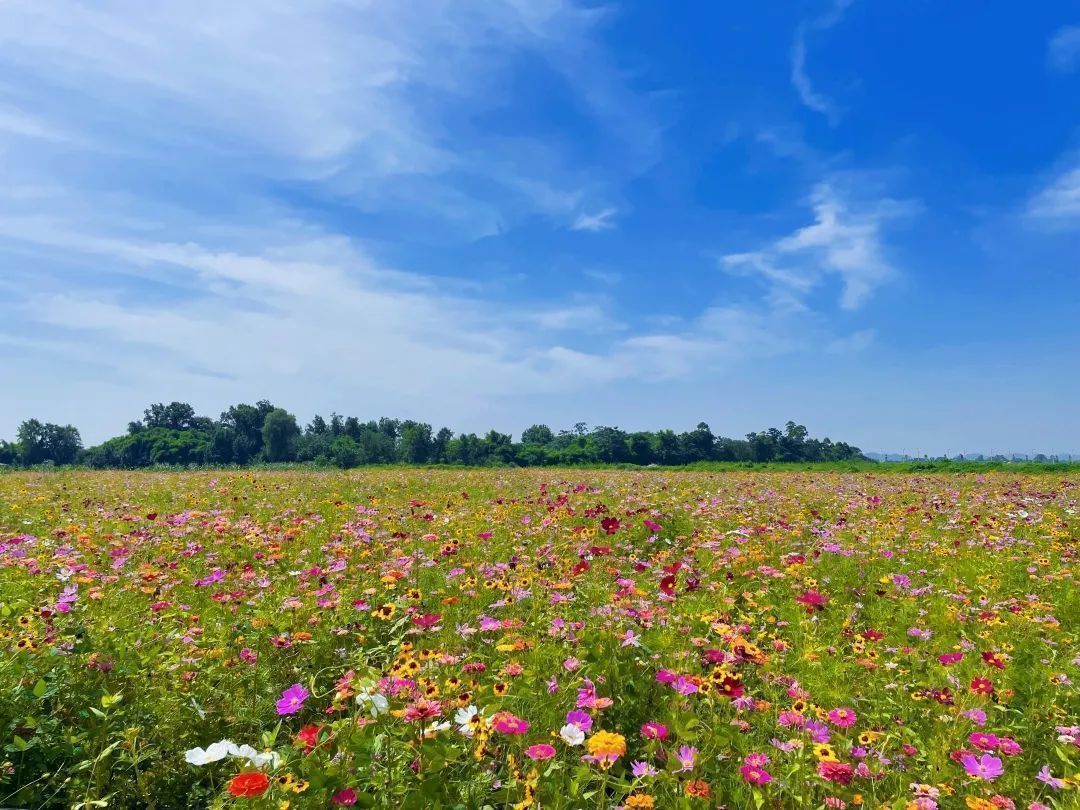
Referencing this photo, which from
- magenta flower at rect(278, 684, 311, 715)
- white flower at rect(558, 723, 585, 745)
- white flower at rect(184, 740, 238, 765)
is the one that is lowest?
white flower at rect(558, 723, 585, 745)

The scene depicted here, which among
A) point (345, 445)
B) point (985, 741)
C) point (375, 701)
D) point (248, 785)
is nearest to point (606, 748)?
point (375, 701)

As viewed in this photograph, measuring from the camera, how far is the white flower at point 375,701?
1.90m

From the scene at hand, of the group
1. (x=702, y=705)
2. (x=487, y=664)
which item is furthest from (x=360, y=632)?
(x=702, y=705)

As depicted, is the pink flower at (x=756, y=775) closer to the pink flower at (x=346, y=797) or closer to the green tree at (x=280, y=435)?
the pink flower at (x=346, y=797)

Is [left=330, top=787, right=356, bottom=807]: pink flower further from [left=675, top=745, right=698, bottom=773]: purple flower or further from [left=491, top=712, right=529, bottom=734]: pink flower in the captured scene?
[left=675, top=745, right=698, bottom=773]: purple flower

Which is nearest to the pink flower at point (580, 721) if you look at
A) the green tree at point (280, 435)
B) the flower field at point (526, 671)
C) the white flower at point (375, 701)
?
the flower field at point (526, 671)

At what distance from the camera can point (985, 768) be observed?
7.08ft

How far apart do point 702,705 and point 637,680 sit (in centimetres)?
56

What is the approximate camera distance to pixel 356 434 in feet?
372

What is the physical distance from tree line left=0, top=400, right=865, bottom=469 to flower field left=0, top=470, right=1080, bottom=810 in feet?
205

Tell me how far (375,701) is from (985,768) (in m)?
2.19

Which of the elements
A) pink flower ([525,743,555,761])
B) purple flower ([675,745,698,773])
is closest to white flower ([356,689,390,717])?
pink flower ([525,743,555,761])

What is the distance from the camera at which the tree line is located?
7606 centimetres

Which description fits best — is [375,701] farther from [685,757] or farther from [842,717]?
[842,717]
